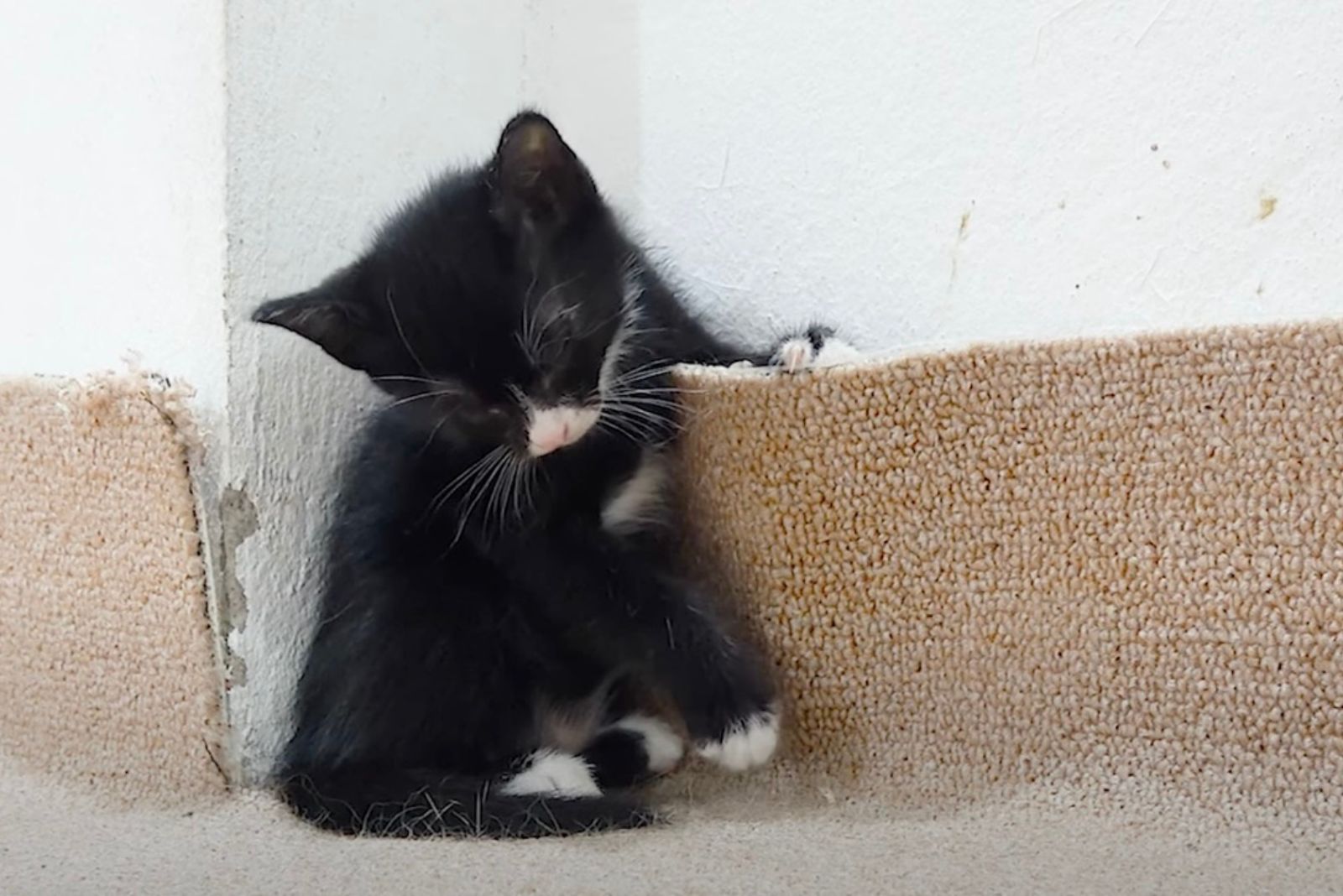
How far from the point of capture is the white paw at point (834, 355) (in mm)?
A: 1035

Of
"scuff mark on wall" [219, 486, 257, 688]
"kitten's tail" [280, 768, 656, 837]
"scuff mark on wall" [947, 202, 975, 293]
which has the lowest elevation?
"kitten's tail" [280, 768, 656, 837]

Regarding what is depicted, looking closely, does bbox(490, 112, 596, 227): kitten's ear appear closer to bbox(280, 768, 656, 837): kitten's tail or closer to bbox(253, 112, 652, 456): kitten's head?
bbox(253, 112, 652, 456): kitten's head

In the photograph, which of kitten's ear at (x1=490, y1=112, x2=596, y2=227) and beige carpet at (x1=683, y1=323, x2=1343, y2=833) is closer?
beige carpet at (x1=683, y1=323, x2=1343, y2=833)

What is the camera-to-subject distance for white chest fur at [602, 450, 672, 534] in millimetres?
1137

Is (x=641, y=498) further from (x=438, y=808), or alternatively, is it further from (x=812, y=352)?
(x=438, y=808)

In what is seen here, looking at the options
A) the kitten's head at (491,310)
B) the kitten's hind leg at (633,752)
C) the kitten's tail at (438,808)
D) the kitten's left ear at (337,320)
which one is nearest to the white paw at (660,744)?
the kitten's hind leg at (633,752)

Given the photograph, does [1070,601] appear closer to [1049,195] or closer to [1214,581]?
[1214,581]

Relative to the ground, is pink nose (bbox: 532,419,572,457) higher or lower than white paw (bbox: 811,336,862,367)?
lower

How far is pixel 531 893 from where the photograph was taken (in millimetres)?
727

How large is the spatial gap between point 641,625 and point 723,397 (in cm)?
22

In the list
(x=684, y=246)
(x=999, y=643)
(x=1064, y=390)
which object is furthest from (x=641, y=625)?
(x=684, y=246)

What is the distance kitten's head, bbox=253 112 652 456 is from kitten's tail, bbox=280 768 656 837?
0.30 m

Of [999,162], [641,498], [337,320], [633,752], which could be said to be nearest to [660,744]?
[633,752]

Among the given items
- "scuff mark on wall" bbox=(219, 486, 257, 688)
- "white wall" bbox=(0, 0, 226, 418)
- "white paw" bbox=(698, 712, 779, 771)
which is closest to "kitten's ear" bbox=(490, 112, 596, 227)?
"white wall" bbox=(0, 0, 226, 418)
